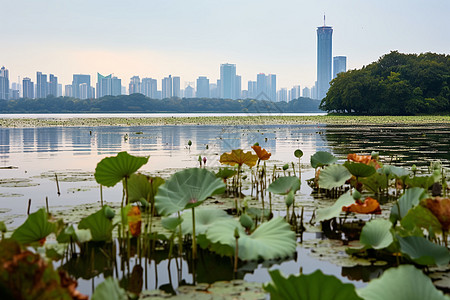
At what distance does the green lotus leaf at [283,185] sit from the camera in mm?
4102

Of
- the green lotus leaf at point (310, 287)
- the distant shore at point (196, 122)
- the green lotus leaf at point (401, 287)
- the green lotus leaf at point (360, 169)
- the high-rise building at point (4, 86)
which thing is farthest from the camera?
the high-rise building at point (4, 86)

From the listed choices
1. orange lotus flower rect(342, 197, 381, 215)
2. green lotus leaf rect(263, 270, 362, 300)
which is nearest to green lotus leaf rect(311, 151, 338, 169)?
orange lotus flower rect(342, 197, 381, 215)

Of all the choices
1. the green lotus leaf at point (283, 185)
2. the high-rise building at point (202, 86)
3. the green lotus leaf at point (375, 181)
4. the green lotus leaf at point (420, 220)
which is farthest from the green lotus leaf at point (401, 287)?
the high-rise building at point (202, 86)

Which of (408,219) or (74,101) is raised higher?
(74,101)

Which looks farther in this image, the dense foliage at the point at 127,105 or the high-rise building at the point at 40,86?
the high-rise building at the point at 40,86

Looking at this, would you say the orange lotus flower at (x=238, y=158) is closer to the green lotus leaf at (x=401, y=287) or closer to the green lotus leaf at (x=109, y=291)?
the green lotus leaf at (x=401, y=287)

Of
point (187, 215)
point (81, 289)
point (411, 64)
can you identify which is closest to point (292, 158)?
point (187, 215)

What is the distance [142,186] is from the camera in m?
4.00

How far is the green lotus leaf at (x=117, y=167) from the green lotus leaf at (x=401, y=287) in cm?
195

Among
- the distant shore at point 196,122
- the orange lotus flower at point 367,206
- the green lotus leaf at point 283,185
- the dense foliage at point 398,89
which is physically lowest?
the orange lotus flower at point 367,206

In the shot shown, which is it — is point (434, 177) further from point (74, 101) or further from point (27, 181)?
point (74, 101)

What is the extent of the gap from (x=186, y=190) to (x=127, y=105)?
92499mm

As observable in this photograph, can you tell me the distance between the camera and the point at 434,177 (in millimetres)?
4148

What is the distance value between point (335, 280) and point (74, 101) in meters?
94.9
